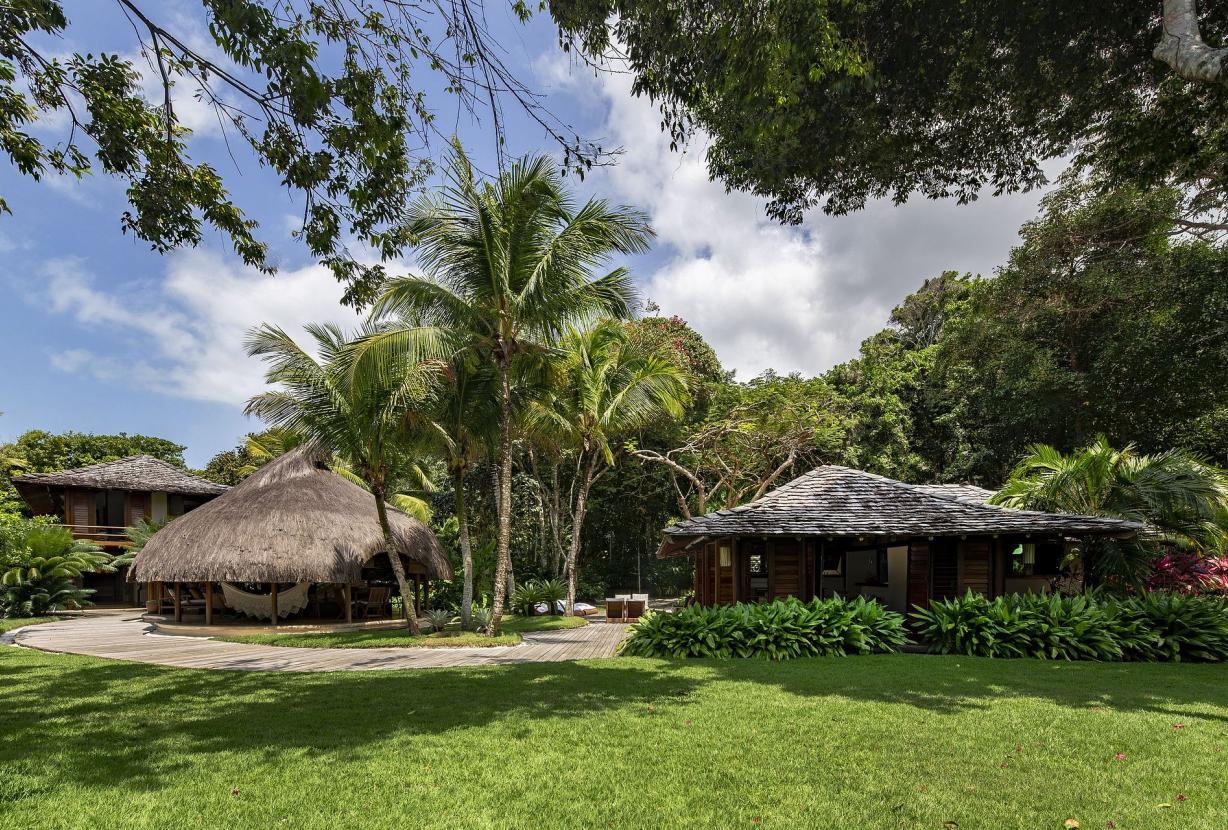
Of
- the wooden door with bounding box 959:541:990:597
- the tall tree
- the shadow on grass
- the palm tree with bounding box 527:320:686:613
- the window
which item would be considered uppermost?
the tall tree

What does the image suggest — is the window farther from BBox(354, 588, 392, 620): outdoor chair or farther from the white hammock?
the white hammock

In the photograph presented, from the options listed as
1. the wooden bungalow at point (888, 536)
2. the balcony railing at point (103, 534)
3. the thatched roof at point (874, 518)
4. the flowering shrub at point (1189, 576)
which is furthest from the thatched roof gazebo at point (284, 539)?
the flowering shrub at point (1189, 576)

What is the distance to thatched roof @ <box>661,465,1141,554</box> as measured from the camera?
435 inches

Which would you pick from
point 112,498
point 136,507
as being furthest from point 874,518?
point 112,498

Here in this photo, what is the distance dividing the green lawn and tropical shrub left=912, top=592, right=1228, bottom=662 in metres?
7.89

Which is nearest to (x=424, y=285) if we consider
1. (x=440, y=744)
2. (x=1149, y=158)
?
(x=440, y=744)

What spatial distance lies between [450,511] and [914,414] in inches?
745

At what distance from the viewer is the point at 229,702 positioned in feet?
23.5

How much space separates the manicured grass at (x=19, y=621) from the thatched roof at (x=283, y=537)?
2.67 m

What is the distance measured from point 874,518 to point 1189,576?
6.56 metres

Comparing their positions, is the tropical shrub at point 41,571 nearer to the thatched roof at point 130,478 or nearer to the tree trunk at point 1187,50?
the thatched roof at point 130,478

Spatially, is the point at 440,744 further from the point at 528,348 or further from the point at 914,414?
the point at 914,414

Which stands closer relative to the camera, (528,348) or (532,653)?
(532,653)

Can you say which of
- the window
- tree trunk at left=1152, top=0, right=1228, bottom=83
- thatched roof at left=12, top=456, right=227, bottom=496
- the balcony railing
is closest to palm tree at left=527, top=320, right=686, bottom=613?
the window
